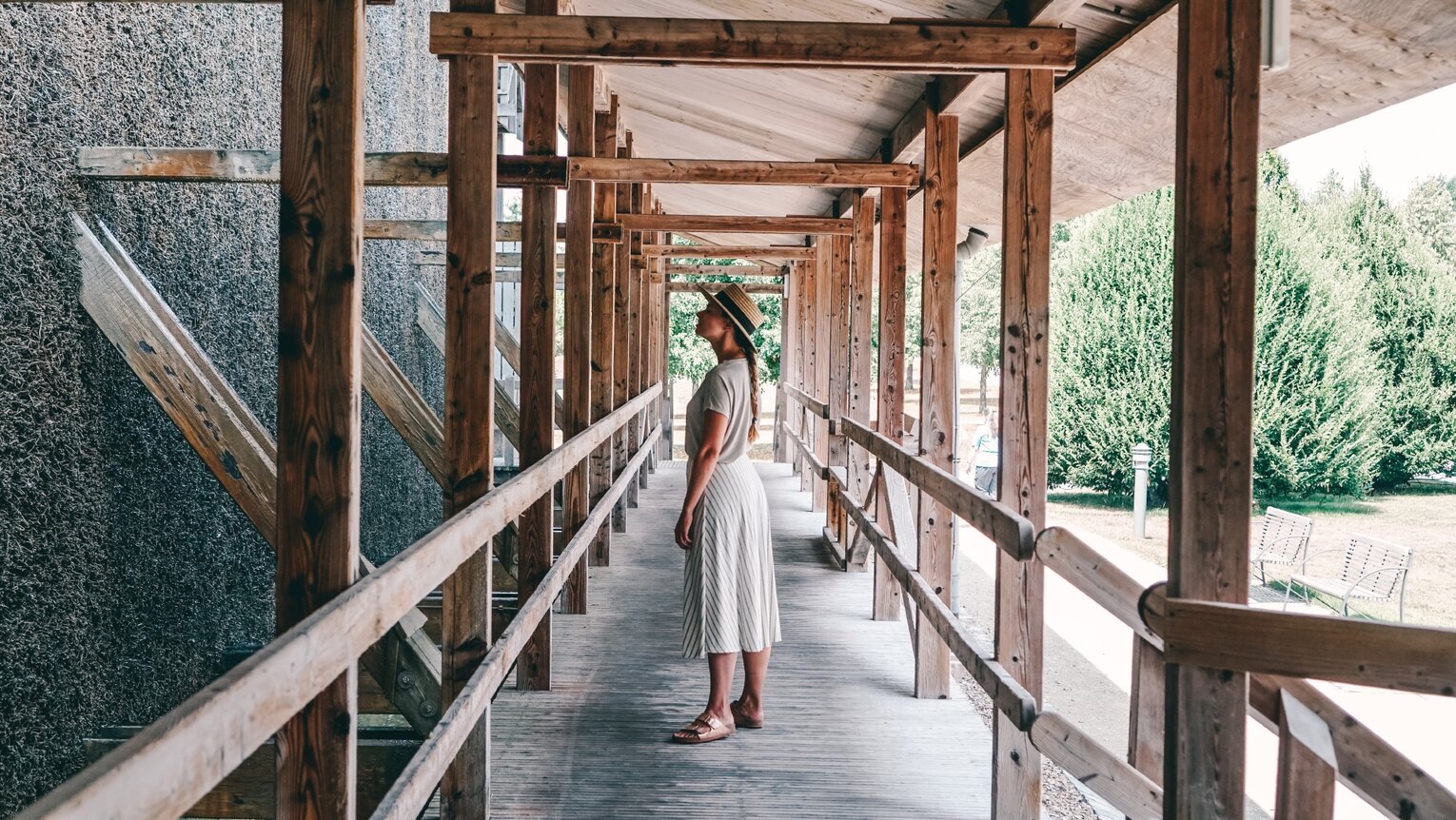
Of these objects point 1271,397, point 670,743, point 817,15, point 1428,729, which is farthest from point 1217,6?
point 1271,397

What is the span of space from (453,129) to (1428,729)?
11259 mm

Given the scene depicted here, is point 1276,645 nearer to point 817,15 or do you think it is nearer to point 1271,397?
point 817,15

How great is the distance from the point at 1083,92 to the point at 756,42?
1.40 m

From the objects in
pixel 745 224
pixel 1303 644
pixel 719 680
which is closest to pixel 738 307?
pixel 719 680

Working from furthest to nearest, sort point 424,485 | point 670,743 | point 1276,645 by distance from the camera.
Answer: point 424,485, point 670,743, point 1276,645

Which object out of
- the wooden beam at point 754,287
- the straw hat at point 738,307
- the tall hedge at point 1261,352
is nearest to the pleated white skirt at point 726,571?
the straw hat at point 738,307

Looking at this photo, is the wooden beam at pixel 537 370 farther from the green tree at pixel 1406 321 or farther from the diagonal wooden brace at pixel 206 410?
the green tree at pixel 1406 321

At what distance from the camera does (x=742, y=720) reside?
13.8ft

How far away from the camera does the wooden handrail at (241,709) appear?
1.02 metres

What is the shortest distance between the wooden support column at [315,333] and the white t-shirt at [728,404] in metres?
2.11

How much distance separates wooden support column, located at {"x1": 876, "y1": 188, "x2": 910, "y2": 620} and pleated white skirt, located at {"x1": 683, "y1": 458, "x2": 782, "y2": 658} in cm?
194

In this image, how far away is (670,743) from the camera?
400 centimetres

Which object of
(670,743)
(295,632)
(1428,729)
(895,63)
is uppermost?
(895,63)

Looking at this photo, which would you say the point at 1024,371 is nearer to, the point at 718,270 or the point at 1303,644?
the point at 1303,644
